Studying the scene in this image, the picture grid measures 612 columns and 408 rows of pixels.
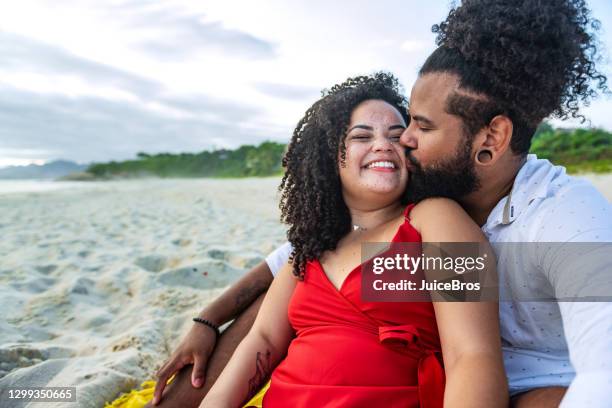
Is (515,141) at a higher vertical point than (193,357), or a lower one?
higher

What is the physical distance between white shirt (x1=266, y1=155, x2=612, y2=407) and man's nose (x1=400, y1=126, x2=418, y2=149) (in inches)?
14.8

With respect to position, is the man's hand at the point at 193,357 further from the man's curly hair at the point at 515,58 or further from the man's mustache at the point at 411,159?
the man's curly hair at the point at 515,58

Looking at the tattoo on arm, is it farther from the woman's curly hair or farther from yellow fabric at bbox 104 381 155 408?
yellow fabric at bbox 104 381 155 408

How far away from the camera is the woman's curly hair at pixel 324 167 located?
7.22 feet

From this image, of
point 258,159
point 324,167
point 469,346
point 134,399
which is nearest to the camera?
point 469,346

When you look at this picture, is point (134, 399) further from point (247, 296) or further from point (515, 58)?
point (515, 58)

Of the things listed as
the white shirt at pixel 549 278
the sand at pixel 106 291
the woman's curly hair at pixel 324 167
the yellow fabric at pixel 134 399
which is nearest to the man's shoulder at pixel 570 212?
the white shirt at pixel 549 278

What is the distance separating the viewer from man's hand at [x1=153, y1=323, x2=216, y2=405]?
91.4 inches

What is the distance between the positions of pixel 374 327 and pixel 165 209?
9.38m

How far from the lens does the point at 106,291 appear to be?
4.17 m

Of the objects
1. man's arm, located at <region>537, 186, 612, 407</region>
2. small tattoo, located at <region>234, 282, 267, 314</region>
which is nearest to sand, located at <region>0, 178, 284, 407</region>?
small tattoo, located at <region>234, 282, 267, 314</region>

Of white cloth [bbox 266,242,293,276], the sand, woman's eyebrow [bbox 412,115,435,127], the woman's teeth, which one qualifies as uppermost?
woman's eyebrow [bbox 412,115,435,127]

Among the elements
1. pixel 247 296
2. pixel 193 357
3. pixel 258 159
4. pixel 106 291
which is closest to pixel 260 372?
pixel 193 357

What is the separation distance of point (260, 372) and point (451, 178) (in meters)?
1.05
